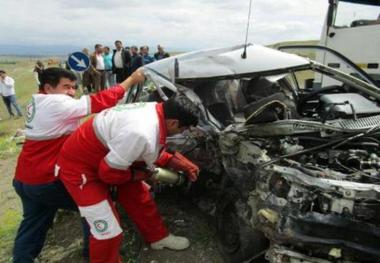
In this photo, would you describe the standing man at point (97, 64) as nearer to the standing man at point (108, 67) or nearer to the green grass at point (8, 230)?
the standing man at point (108, 67)

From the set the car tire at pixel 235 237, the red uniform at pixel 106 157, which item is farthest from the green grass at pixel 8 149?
the car tire at pixel 235 237

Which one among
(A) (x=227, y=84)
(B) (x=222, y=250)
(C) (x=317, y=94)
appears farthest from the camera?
(C) (x=317, y=94)

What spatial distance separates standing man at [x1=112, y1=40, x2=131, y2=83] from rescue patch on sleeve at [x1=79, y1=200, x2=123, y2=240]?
1054 cm

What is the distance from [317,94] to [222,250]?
200 centimetres

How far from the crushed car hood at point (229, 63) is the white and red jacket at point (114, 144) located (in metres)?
0.94

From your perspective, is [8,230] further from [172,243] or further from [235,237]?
[235,237]

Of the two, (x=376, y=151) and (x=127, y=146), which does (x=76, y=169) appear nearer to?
(x=127, y=146)

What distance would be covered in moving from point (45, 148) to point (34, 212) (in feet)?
1.81

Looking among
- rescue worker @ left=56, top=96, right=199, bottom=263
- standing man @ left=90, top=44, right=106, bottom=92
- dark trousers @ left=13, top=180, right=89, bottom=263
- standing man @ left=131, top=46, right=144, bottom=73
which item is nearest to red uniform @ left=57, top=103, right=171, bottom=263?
rescue worker @ left=56, top=96, right=199, bottom=263

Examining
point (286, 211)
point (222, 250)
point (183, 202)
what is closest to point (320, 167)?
point (286, 211)

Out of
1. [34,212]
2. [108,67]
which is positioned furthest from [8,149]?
[108,67]

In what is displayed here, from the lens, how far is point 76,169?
304cm

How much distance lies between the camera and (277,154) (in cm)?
306

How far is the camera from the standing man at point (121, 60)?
13.1 meters
